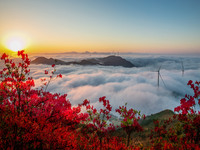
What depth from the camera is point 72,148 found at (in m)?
9.23

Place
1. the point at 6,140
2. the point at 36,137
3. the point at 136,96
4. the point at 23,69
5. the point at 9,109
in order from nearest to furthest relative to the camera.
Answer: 1. the point at 6,140
2. the point at 36,137
3. the point at 23,69
4. the point at 9,109
5. the point at 136,96

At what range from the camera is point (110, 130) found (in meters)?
24.1

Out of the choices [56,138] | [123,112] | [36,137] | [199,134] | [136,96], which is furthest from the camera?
[136,96]

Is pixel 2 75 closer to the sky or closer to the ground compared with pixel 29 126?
closer to the sky

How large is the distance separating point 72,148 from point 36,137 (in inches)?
106

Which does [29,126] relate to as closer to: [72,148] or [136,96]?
[72,148]

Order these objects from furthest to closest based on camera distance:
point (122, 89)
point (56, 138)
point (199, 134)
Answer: point (122, 89) < point (199, 134) < point (56, 138)

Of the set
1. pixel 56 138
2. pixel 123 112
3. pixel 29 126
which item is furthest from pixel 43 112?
pixel 123 112

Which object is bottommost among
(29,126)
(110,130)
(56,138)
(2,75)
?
(110,130)

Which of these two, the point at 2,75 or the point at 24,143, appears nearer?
the point at 24,143

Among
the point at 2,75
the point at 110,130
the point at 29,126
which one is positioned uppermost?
the point at 2,75

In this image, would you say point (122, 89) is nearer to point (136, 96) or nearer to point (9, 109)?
point (136, 96)

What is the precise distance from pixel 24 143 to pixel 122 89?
597ft

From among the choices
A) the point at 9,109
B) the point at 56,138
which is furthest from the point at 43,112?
the point at 56,138
